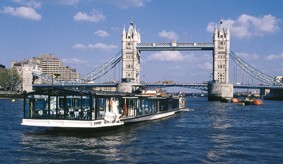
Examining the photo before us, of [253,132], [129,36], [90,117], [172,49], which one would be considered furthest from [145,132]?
[129,36]

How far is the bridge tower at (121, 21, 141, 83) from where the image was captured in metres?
151

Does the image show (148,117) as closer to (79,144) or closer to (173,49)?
(79,144)

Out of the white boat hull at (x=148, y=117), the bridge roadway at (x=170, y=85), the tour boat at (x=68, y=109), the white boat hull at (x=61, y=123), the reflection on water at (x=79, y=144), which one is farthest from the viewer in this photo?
the bridge roadway at (x=170, y=85)

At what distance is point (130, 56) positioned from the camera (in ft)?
504

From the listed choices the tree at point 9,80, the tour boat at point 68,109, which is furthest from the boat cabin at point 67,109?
the tree at point 9,80

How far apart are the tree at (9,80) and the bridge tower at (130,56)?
35408 mm

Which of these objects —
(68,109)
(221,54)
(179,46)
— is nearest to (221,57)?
(221,54)

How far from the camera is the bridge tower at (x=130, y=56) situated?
15138cm

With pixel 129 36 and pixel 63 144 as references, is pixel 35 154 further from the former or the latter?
pixel 129 36

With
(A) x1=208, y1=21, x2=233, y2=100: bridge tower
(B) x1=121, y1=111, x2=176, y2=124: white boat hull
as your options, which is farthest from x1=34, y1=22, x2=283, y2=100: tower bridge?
(B) x1=121, y1=111, x2=176, y2=124: white boat hull

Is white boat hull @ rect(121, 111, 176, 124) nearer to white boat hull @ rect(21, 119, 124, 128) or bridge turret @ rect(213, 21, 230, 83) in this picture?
white boat hull @ rect(21, 119, 124, 128)

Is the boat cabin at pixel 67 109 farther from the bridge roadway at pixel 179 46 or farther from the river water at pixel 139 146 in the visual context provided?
the bridge roadway at pixel 179 46

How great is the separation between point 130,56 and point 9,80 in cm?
4257

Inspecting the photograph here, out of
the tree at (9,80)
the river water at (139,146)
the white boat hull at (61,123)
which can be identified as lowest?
the river water at (139,146)
